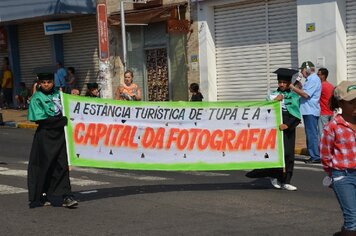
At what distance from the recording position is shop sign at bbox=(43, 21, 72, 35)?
2617 centimetres

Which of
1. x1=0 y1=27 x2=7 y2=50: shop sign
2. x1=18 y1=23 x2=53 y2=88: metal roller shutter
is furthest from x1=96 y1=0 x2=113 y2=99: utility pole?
x1=0 y1=27 x2=7 y2=50: shop sign

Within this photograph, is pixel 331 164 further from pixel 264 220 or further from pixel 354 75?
pixel 354 75

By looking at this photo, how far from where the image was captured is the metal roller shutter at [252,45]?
19.9m

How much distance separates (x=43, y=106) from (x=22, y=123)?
15350mm

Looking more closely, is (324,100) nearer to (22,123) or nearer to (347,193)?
(347,193)

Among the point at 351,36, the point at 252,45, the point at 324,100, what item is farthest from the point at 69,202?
the point at 252,45

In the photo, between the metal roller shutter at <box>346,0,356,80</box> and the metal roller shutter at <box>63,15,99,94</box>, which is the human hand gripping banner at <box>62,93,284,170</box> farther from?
the metal roller shutter at <box>63,15,99,94</box>

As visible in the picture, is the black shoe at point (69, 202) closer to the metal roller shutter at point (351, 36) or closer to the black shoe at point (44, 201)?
the black shoe at point (44, 201)

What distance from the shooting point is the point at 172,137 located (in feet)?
32.6

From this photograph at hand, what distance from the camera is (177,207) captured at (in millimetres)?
9008

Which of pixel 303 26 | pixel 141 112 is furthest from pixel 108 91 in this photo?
pixel 141 112

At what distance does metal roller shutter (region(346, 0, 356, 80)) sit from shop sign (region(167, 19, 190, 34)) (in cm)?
554

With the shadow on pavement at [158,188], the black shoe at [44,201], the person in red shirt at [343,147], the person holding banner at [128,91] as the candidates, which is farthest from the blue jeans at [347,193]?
the person holding banner at [128,91]

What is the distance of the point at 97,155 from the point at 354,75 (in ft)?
34.5
